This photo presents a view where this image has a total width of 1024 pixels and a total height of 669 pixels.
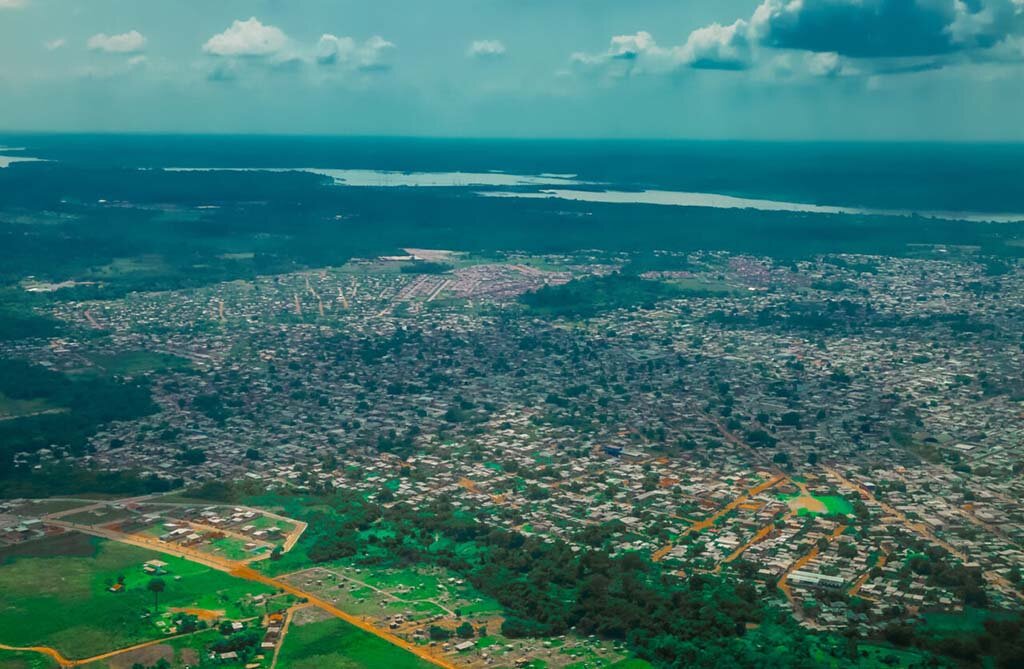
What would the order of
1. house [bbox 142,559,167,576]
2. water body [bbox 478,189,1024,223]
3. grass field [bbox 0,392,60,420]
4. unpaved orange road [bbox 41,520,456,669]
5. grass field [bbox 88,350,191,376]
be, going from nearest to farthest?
unpaved orange road [bbox 41,520,456,669]
house [bbox 142,559,167,576]
grass field [bbox 0,392,60,420]
grass field [bbox 88,350,191,376]
water body [bbox 478,189,1024,223]

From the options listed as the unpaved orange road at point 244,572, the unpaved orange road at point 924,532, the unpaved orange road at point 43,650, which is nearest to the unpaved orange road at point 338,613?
the unpaved orange road at point 244,572

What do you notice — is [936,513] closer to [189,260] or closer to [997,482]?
[997,482]

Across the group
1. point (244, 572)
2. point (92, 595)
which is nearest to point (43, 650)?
point (92, 595)

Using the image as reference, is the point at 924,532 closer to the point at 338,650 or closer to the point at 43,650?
the point at 338,650

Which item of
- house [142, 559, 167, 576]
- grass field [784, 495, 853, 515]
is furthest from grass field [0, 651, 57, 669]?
grass field [784, 495, 853, 515]

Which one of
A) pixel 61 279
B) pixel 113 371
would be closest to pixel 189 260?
pixel 61 279

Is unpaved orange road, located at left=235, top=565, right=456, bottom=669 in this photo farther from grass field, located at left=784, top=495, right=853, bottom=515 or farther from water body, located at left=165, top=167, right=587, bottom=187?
water body, located at left=165, top=167, right=587, bottom=187
